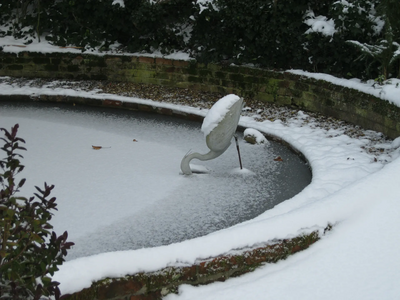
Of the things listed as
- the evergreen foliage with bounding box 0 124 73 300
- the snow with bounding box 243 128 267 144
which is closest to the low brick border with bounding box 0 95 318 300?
the evergreen foliage with bounding box 0 124 73 300

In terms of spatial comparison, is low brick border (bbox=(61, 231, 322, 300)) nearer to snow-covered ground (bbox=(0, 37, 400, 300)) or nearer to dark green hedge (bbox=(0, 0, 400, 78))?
snow-covered ground (bbox=(0, 37, 400, 300))

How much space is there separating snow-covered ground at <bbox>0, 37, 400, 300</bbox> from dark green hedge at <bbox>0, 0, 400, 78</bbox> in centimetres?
295

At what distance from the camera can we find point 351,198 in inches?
152

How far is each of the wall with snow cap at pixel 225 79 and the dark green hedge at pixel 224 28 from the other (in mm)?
257

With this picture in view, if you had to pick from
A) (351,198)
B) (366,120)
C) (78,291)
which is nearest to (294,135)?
(366,120)

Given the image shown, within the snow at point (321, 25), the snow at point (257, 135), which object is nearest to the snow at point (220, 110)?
the snow at point (257, 135)

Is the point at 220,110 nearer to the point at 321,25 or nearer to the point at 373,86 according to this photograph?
the point at 373,86

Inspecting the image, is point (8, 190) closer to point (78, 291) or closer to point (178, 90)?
point (78, 291)

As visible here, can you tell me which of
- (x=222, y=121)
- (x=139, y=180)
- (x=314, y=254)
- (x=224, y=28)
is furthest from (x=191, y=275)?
(x=224, y=28)

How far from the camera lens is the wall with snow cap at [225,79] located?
6.32m

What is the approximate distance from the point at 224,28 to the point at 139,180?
12.4 ft

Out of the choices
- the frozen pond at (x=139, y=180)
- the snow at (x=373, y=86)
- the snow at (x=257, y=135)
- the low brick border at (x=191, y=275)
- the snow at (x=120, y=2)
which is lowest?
the frozen pond at (x=139, y=180)

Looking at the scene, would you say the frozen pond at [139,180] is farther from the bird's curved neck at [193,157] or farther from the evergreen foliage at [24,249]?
the evergreen foliage at [24,249]

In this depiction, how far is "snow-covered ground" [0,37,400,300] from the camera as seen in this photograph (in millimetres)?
2920
